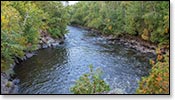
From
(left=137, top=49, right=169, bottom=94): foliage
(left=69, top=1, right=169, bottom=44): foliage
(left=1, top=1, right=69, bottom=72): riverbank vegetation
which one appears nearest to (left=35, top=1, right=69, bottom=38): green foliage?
(left=1, top=1, right=69, bottom=72): riverbank vegetation

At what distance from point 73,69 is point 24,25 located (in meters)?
2.23

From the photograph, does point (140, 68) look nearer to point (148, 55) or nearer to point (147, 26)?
point (148, 55)

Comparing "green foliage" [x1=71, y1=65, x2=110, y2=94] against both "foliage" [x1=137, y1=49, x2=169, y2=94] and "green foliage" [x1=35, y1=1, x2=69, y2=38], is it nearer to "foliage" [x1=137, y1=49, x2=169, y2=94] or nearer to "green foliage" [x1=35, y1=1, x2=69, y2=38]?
"foliage" [x1=137, y1=49, x2=169, y2=94]

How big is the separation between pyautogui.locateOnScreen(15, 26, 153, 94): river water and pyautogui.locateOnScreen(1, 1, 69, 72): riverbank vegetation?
2.13ft

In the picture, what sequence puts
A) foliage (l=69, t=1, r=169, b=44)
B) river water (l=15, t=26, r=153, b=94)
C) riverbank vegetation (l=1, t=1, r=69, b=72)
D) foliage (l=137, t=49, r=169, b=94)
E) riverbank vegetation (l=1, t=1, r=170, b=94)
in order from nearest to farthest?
1. foliage (l=137, t=49, r=169, b=94)
2. riverbank vegetation (l=1, t=1, r=170, b=94)
3. riverbank vegetation (l=1, t=1, r=69, b=72)
4. river water (l=15, t=26, r=153, b=94)
5. foliage (l=69, t=1, r=169, b=44)

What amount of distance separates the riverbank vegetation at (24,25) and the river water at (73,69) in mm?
648

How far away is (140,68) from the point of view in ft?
33.6

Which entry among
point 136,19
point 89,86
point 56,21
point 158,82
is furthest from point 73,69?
point 56,21

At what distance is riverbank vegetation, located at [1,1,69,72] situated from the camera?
5.81m

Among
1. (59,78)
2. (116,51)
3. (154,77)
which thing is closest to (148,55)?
(116,51)

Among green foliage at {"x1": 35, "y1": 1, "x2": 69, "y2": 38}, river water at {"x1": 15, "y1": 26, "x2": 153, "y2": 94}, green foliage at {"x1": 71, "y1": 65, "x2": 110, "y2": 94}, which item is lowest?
green foliage at {"x1": 71, "y1": 65, "x2": 110, "y2": 94}

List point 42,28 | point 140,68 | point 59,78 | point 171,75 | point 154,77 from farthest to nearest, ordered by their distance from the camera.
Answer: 1. point 42,28
2. point 140,68
3. point 59,78
4. point 154,77
5. point 171,75

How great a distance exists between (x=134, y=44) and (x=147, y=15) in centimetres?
189

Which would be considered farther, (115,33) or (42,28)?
(115,33)
